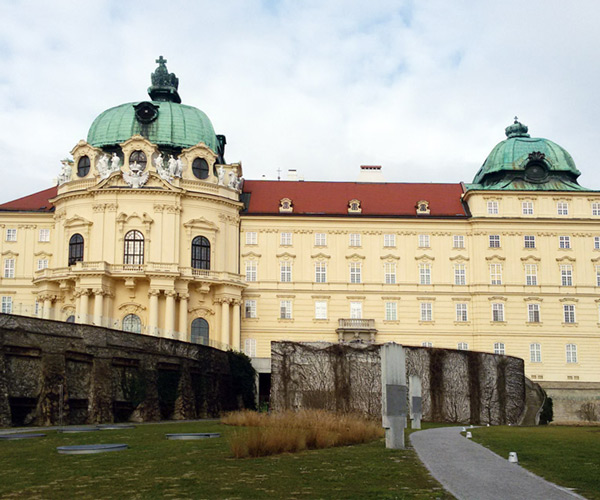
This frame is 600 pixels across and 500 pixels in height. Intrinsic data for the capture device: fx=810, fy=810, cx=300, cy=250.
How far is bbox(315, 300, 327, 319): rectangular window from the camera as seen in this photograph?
7131 cm

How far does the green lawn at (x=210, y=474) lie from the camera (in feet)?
47.4

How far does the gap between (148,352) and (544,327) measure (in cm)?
3871

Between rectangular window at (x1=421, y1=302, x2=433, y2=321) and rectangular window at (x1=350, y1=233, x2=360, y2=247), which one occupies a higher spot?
rectangular window at (x1=350, y1=233, x2=360, y2=247)

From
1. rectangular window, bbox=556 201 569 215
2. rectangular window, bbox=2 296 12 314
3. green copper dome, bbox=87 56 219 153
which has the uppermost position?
green copper dome, bbox=87 56 219 153

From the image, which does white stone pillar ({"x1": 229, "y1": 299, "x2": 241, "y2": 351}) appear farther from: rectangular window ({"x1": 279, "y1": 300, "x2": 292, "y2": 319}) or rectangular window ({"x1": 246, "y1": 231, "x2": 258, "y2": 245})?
rectangular window ({"x1": 246, "y1": 231, "x2": 258, "y2": 245})

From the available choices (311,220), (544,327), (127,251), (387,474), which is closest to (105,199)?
(127,251)

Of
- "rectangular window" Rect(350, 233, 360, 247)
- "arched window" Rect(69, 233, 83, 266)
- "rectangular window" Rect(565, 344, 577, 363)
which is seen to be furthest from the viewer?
"rectangular window" Rect(350, 233, 360, 247)

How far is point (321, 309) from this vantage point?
71500 mm

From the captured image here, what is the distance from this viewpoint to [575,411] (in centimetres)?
6744

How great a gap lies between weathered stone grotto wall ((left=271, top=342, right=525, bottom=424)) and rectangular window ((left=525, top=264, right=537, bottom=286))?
24.8 metres

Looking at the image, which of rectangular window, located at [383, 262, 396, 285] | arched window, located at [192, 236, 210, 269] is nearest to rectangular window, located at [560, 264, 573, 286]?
rectangular window, located at [383, 262, 396, 285]

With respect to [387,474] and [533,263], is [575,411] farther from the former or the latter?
[387,474]

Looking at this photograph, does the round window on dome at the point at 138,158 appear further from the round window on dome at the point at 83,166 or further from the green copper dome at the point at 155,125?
the round window on dome at the point at 83,166

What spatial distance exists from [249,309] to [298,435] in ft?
161
